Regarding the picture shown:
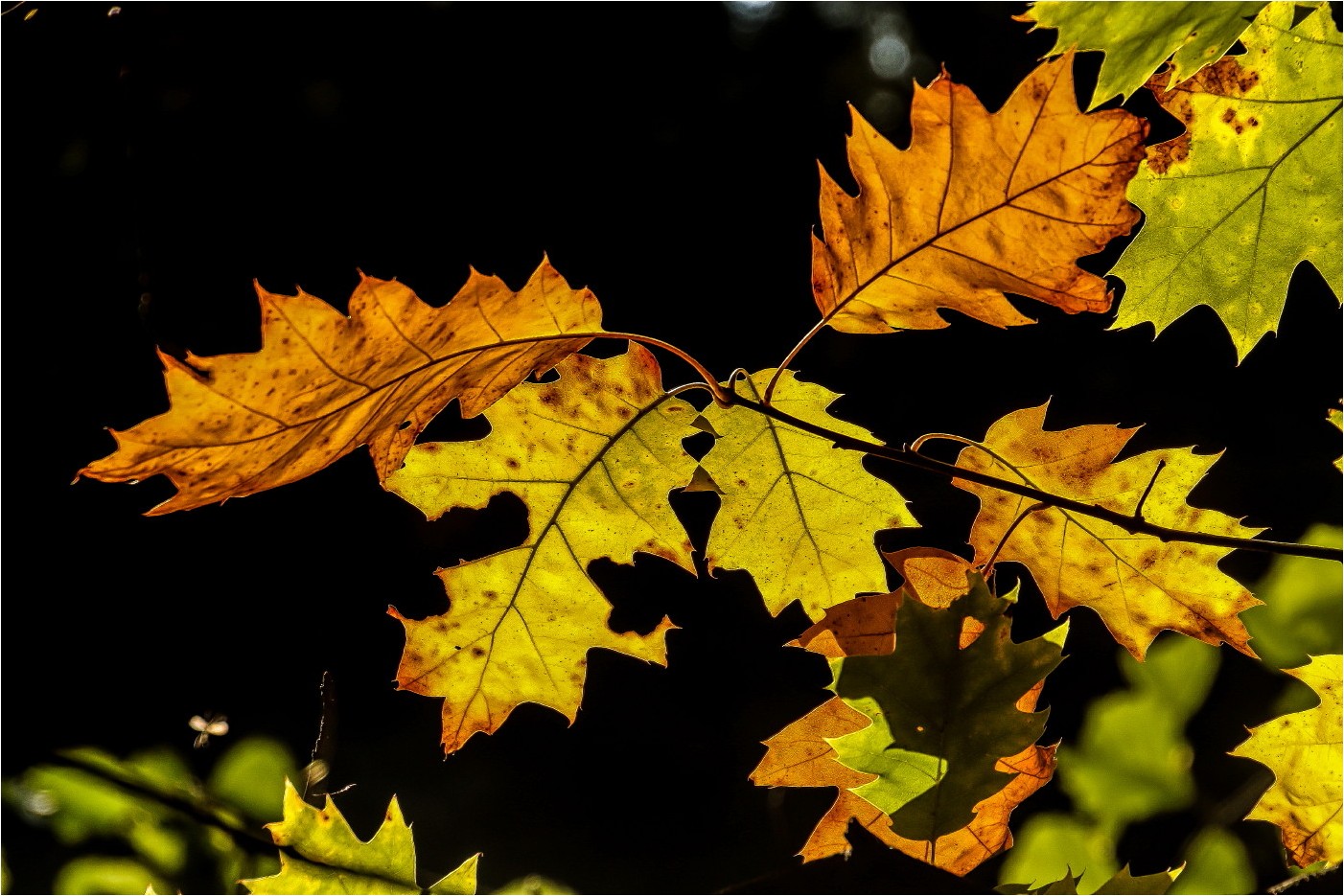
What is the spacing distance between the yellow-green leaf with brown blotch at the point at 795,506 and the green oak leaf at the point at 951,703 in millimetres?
149

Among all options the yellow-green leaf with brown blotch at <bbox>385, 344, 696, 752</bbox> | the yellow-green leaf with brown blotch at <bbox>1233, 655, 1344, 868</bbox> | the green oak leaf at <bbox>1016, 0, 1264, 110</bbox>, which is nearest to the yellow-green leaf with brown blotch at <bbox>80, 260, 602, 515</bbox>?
the yellow-green leaf with brown blotch at <bbox>385, 344, 696, 752</bbox>

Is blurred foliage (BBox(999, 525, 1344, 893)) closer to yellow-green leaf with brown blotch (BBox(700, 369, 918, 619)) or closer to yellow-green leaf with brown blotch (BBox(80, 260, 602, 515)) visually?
yellow-green leaf with brown blotch (BBox(700, 369, 918, 619))

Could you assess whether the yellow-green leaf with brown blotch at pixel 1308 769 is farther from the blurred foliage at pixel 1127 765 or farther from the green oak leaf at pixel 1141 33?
the blurred foliage at pixel 1127 765

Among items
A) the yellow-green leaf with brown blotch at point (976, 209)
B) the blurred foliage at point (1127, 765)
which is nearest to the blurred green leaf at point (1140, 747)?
the blurred foliage at point (1127, 765)

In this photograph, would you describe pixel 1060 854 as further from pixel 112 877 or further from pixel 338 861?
pixel 112 877

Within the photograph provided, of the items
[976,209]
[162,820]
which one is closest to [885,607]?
[976,209]

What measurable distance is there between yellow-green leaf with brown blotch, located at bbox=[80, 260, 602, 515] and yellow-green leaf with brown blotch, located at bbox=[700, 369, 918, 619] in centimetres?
18

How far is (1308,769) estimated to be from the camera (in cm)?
74

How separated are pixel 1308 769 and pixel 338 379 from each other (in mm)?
756

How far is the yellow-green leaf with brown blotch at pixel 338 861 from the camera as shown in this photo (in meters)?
0.72

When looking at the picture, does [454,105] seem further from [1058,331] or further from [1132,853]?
[1132,853]

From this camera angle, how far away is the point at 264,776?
1.44 metres

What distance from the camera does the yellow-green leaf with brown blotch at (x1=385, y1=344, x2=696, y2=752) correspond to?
0.73 metres

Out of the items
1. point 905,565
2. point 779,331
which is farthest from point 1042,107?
point 779,331
